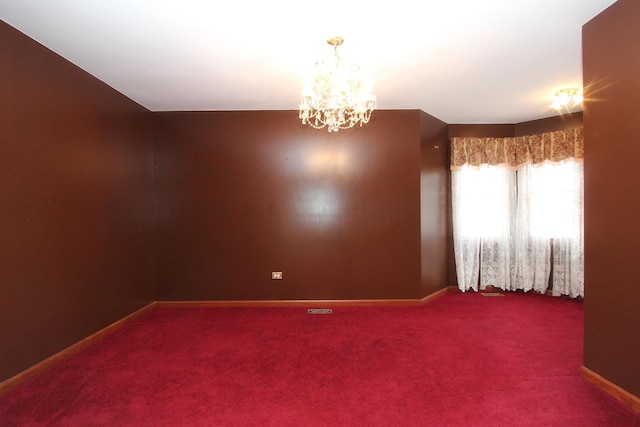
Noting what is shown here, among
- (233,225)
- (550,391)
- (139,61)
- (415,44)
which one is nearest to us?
(550,391)

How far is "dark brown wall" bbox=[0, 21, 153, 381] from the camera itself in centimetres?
233

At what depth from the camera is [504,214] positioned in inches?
188

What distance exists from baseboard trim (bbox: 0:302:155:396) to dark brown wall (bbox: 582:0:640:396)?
409 cm

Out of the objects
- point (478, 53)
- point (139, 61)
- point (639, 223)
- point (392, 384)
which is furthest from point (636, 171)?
point (139, 61)

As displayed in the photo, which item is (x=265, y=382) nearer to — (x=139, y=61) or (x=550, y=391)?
(x=550, y=391)

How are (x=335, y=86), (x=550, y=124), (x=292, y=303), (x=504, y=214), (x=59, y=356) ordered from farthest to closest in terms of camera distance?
(x=504, y=214), (x=550, y=124), (x=292, y=303), (x=59, y=356), (x=335, y=86)

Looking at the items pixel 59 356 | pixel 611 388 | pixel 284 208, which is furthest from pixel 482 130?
pixel 59 356

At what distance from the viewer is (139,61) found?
2879 mm

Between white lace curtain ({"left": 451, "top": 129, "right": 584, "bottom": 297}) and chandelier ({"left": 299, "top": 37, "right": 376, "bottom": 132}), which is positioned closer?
chandelier ({"left": 299, "top": 37, "right": 376, "bottom": 132})

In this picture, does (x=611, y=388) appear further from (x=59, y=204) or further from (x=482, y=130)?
(x=59, y=204)

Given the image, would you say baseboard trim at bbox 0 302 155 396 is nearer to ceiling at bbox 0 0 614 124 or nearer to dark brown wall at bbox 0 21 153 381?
A: dark brown wall at bbox 0 21 153 381

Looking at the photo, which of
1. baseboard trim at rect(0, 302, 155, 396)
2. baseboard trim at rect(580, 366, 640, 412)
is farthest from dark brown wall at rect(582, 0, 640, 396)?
baseboard trim at rect(0, 302, 155, 396)

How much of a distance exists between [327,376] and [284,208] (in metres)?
2.27

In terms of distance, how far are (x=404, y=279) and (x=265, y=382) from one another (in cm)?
244
